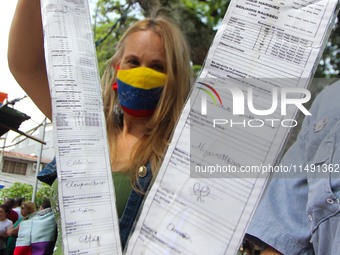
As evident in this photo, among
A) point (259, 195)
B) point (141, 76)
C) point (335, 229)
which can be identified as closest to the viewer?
point (259, 195)

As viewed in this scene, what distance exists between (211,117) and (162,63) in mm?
502

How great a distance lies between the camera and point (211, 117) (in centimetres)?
58

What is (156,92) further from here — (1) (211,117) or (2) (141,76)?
(1) (211,117)

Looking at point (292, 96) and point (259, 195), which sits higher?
point (292, 96)

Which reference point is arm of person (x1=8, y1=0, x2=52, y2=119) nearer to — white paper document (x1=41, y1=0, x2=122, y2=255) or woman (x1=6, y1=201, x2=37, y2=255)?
white paper document (x1=41, y1=0, x2=122, y2=255)

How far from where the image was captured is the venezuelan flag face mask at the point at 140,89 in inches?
41.5

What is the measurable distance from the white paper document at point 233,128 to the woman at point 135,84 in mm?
288

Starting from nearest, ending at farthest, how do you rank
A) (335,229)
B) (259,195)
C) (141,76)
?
(259,195)
(335,229)
(141,76)

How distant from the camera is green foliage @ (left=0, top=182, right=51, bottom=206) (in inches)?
52.3

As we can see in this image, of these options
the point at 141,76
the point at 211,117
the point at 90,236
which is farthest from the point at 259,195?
the point at 141,76

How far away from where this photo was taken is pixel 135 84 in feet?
3.52
